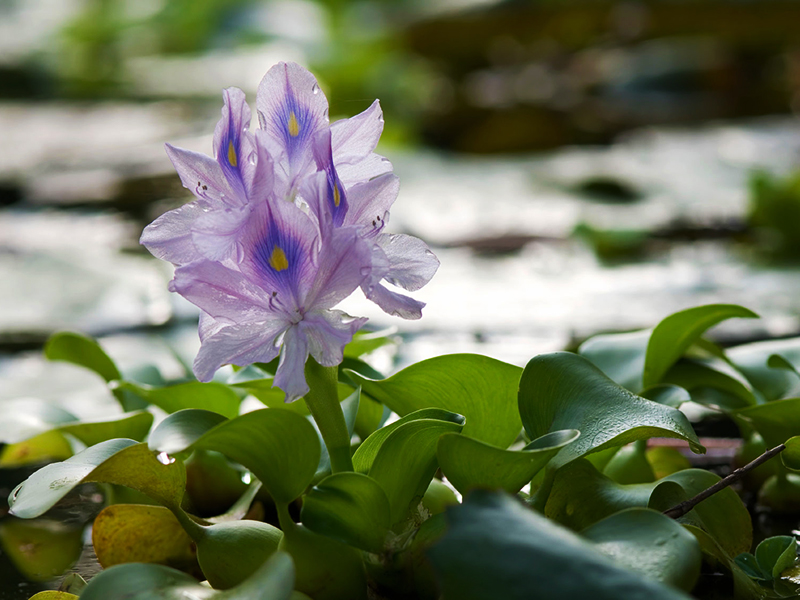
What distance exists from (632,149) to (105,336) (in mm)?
2395

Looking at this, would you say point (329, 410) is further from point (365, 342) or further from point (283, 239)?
point (365, 342)

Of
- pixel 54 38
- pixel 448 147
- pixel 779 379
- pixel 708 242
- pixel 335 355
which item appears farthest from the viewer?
pixel 54 38

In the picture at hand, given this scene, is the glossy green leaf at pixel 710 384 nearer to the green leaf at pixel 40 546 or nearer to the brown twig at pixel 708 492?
the brown twig at pixel 708 492

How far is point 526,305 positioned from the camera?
1646 mm

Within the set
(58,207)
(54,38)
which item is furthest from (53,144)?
(54,38)

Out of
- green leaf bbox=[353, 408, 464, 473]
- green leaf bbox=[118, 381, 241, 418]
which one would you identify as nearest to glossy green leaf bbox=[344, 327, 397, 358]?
green leaf bbox=[118, 381, 241, 418]

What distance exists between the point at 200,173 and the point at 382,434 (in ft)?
0.63

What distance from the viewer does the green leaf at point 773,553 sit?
0.58 metres

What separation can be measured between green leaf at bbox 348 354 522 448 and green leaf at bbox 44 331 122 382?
34cm

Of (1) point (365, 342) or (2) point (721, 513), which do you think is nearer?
(2) point (721, 513)

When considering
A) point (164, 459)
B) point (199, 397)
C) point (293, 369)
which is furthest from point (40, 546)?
point (293, 369)

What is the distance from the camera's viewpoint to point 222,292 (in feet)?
1.63

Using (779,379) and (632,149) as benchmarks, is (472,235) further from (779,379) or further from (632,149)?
(779,379)

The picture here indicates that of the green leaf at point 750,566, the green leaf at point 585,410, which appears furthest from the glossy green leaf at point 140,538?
the green leaf at point 750,566
